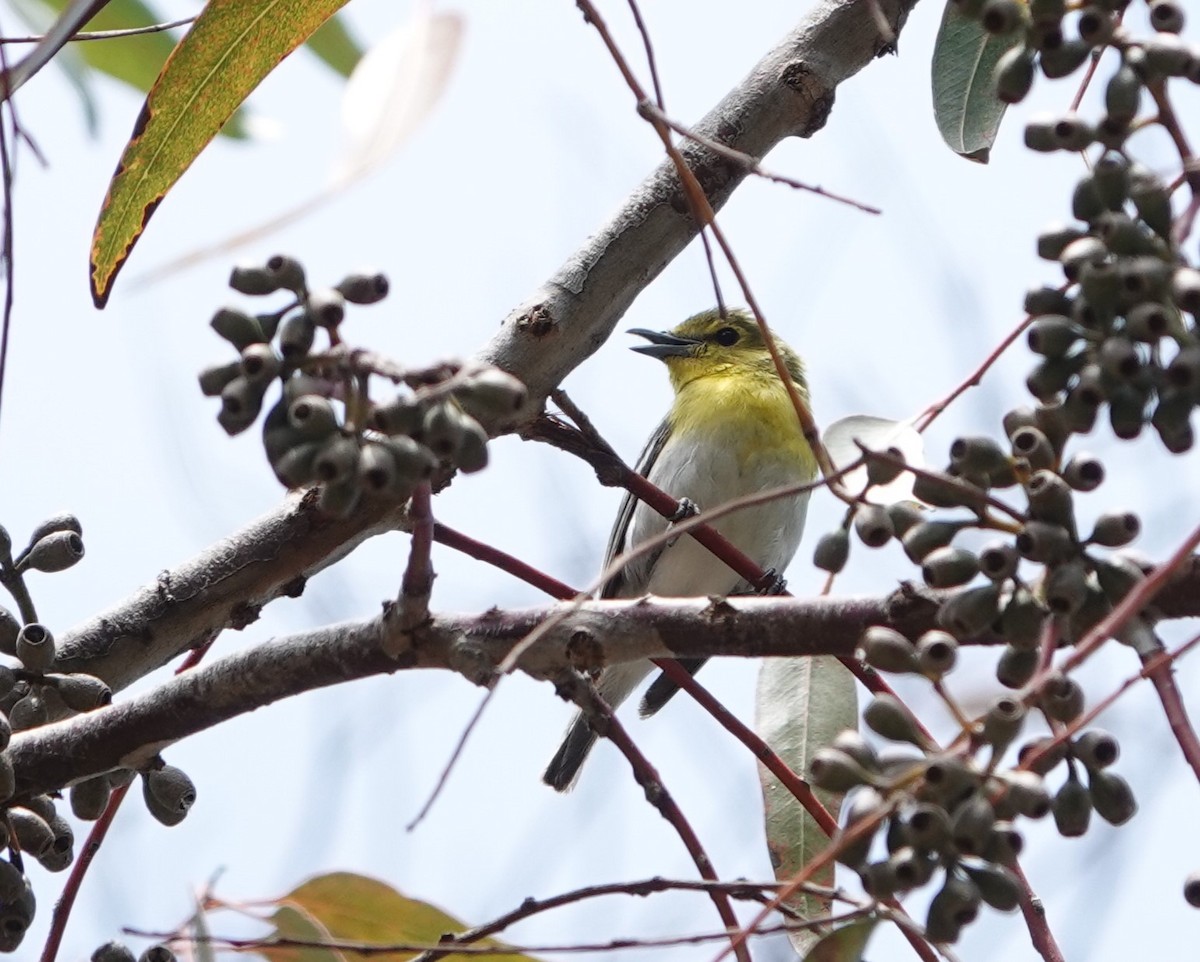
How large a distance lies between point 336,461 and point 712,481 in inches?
144

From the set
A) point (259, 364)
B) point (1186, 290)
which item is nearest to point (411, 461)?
point (259, 364)

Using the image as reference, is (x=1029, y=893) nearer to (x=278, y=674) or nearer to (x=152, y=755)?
(x=278, y=674)

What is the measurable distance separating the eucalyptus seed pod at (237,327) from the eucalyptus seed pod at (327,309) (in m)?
0.06

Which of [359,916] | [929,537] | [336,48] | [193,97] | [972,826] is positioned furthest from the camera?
[336,48]

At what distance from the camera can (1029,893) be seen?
5.53 feet

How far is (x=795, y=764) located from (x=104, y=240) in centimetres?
131

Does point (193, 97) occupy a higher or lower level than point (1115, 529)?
higher

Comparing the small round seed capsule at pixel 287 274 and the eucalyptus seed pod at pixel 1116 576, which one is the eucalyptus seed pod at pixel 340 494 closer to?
the small round seed capsule at pixel 287 274

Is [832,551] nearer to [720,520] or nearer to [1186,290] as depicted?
[1186,290]

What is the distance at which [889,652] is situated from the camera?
1.36m

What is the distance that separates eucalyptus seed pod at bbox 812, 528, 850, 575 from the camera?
1658 mm

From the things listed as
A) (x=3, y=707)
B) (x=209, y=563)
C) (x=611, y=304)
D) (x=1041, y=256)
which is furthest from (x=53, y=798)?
(x=1041, y=256)

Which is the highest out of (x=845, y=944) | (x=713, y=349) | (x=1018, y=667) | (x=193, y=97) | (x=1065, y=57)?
(x=713, y=349)

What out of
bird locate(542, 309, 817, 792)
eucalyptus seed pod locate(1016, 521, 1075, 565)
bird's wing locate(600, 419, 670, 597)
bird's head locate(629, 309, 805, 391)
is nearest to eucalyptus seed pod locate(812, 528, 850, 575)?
eucalyptus seed pod locate(1016, 521, 1075, 565)
